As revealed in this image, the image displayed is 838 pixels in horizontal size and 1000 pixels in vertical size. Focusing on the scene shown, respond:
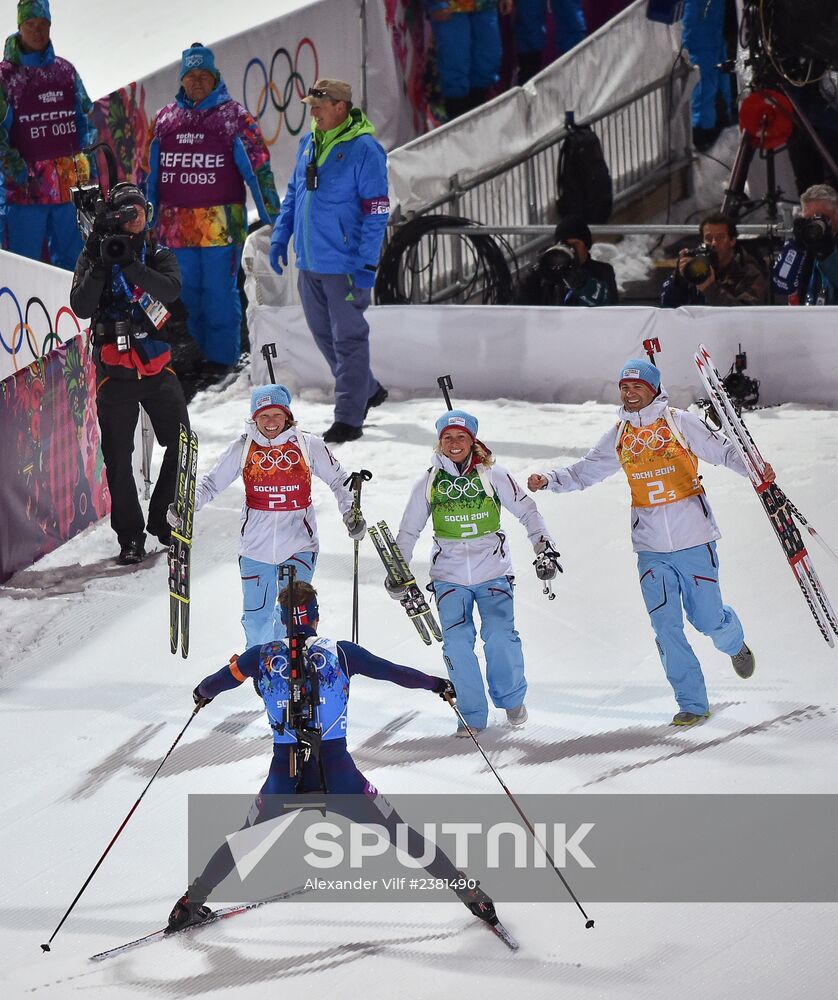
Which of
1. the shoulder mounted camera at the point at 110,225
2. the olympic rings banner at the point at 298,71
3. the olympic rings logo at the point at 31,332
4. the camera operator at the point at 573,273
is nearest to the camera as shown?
the shoulder mounted camera at the point at 110,225

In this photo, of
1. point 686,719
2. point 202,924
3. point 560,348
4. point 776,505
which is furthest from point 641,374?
point 560,348

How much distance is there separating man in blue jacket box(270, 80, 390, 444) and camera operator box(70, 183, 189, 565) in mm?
1587

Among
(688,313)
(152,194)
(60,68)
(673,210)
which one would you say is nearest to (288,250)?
(152,194)

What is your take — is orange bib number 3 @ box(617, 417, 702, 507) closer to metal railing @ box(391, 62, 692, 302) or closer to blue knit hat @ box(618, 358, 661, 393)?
blue knit hat @ box(618, 358, 661, 393)

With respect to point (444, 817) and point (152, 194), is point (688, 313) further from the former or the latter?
point (444, 817)

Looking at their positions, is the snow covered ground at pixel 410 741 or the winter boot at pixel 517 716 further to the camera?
the winter boot at pixel 517 716

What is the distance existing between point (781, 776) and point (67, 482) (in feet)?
15.7

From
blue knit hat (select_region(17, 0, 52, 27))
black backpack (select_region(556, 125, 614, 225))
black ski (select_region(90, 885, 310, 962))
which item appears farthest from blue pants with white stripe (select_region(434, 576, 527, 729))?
black backpack (select_region(556, 125, 614, 225))

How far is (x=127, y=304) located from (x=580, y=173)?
575cm

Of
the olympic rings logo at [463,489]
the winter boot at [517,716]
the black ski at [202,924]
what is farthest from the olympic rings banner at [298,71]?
the black ski at [202,924]

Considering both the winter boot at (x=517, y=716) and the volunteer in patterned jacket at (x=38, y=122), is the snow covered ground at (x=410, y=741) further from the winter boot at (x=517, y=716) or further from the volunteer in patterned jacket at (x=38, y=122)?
the volunteer in patterned jacket at (x=38, y=122)

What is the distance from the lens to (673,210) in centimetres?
1600

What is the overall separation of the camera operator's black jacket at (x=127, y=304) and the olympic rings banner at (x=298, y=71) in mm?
3810

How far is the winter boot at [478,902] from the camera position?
249 inches
